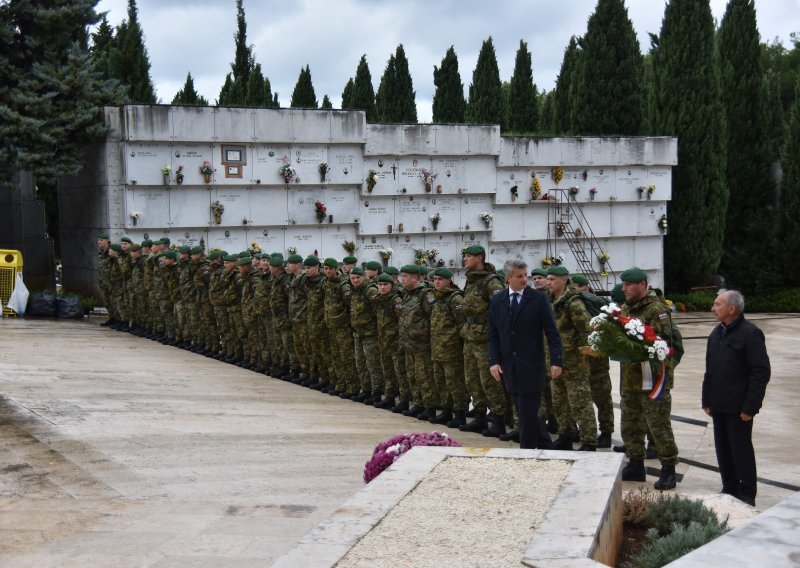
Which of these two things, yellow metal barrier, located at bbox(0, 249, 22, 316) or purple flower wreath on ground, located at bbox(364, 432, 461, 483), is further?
yellow metal barrier, located at bbox(0, 249, 22, 316)

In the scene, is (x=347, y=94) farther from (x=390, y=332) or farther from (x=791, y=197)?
(x=390, y=332)

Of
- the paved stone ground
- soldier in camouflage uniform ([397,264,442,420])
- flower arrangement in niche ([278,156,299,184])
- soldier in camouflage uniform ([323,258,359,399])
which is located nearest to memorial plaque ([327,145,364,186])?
flower arrangement in niche ([278,156,299,184])

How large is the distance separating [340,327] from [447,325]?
2.36m

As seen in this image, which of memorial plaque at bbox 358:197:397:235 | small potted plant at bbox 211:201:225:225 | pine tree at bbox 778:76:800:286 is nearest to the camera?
small potted plant at bbox 211:201:225:225

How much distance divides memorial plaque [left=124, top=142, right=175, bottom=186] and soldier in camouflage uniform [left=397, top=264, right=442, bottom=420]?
10212 mm

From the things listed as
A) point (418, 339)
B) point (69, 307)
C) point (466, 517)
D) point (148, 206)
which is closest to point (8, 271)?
point (69, 307)

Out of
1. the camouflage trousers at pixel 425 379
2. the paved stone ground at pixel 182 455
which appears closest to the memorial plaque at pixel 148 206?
the paved stone ground at pixel 182 455

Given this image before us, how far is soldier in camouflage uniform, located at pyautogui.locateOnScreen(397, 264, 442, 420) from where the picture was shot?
1092 centimetres

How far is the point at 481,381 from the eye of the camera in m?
10.1

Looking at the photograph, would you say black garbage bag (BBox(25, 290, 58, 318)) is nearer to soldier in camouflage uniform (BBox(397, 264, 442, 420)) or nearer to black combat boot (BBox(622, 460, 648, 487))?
soldier in camouflage uniform (BBox(397, 264, 442, 420))

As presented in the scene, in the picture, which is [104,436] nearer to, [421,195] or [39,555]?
[39,555]

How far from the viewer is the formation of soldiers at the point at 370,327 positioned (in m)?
9.52

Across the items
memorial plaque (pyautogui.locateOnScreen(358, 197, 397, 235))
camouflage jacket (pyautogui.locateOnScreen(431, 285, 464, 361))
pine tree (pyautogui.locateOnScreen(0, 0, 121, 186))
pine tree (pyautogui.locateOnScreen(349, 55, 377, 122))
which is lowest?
camouflage jacket (pyautogui.locateOnScreen(431, 285, 464, 361))

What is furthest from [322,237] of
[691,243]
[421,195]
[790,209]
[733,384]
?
[733,384]
